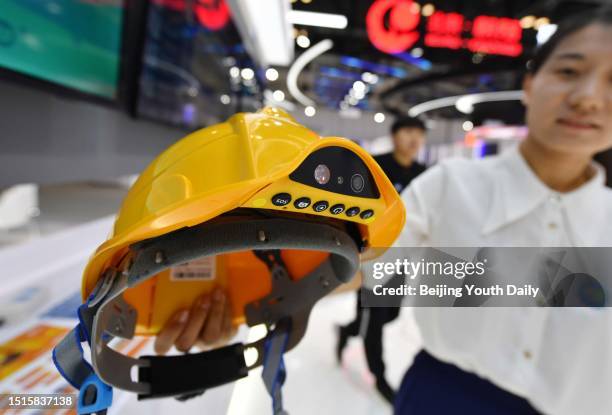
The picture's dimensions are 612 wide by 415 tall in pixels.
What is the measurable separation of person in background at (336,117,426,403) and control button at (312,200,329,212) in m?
0.07

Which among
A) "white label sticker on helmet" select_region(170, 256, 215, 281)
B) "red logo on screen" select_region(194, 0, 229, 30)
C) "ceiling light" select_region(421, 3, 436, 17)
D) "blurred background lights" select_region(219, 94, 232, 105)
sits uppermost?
"red logo on screen" select_region(194, 0, 229, 30)

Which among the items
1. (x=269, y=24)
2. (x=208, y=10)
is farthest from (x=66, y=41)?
(x=269, y=24)

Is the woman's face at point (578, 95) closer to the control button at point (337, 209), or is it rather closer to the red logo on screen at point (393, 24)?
the control button at point (337, 209)

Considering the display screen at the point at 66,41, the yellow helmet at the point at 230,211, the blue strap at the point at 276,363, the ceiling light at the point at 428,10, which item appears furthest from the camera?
the ceiling light at the point at 428,10

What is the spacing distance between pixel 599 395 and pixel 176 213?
0.55m

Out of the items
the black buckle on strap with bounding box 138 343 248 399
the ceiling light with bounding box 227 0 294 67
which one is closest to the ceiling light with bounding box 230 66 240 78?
the ceiling light with bounding box 227 0 294 67

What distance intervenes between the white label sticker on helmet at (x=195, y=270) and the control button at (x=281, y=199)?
24 centimetres

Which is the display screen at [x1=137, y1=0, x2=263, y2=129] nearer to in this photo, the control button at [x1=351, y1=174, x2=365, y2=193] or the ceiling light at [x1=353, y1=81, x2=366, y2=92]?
the ceiling light at [x1=353, y1=81, x2=366, y2=92]

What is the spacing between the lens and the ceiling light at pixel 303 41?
1329 millimetres

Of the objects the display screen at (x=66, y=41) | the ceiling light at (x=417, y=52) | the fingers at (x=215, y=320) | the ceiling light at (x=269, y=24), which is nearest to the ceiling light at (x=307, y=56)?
the ceiling light at (x=269, y=24)

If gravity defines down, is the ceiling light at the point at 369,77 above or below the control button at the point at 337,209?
above

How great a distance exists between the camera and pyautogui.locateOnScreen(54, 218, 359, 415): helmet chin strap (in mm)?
228

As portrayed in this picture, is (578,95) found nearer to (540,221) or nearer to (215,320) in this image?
(540,221)

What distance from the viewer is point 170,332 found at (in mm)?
399
